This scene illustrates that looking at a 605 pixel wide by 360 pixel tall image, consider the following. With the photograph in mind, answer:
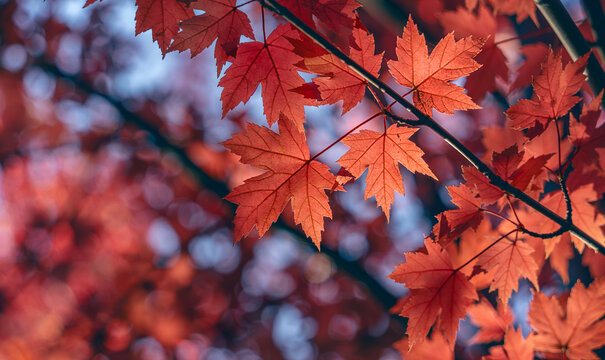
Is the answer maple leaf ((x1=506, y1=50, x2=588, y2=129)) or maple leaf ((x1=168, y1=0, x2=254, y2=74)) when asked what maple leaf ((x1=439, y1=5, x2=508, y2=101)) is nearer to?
maple leaf ((x1=506, y1=50, x2=588, y2=129))

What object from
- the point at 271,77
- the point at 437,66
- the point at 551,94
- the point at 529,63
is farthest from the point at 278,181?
the point at 529,63

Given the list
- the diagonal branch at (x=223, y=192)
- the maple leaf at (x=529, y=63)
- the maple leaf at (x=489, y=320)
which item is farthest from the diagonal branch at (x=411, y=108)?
the diagonal branch at (x=223, y=192)

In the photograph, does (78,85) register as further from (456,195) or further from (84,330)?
(456,195)

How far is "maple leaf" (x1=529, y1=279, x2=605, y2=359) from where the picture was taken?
1.37m

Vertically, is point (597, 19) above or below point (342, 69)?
above

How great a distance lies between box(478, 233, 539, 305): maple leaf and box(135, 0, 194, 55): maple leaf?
133cm

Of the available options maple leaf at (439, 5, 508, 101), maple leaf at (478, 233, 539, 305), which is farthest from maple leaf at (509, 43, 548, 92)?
maple leaf at (478, 233, 539, 305)

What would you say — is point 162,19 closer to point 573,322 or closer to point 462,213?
point 462,213

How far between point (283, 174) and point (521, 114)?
0.79 m

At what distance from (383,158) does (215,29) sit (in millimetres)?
666

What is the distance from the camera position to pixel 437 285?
130cm

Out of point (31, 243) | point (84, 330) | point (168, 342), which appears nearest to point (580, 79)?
point (168, 342)

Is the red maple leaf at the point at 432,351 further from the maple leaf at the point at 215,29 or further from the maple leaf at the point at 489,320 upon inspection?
the maple leaf at the point at 215,29

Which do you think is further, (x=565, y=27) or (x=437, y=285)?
(x=565, y=27)
